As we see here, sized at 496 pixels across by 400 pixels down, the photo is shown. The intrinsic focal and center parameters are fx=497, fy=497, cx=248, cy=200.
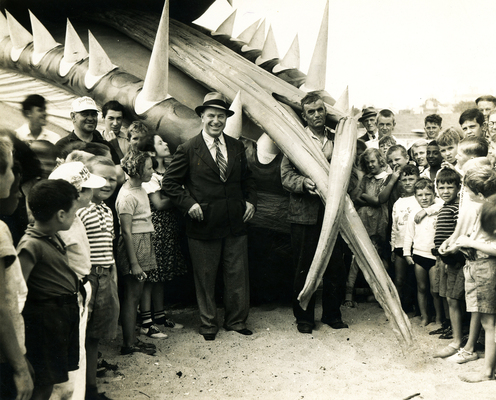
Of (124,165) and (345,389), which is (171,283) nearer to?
(124,165)

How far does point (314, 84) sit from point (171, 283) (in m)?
2.02

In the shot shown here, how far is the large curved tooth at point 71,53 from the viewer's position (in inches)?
160

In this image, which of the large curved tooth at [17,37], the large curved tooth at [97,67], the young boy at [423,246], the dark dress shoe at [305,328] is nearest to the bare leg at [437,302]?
the young boy at [423,246]

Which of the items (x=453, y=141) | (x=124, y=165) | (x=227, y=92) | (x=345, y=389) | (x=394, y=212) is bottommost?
(x=345, y=389)

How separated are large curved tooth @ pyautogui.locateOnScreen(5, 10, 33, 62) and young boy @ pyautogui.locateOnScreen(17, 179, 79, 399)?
2738 mm

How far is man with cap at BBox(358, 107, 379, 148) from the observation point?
4805 mm

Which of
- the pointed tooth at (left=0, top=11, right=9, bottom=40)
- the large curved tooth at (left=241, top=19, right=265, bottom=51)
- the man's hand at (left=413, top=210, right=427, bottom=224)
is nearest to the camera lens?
the man's hand at (left=413, top=210, right=427, bottom=224)

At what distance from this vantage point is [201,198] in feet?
11.5

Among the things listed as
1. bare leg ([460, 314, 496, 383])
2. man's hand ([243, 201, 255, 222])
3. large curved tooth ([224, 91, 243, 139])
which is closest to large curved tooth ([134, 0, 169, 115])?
large curved tooth ([224, 91, 243, 139])

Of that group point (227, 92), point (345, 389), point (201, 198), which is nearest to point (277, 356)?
point (345, 389)

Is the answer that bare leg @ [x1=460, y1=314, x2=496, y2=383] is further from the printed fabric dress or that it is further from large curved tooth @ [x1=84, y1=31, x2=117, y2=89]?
large curved tooth @ [x1=84, y1=31, x2=117, y2=89]

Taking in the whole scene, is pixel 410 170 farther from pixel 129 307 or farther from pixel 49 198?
pixel 49 198

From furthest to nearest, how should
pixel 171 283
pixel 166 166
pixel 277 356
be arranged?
pixel 171 283, pixel 166 166, pixel 277 356

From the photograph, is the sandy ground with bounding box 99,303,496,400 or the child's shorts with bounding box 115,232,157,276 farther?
the child's shorts with bounding box 115,232,157,276
